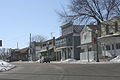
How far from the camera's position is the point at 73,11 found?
58438mm

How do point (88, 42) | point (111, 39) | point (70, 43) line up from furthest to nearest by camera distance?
1. point (70, 43)
2. point (88, 42)
3. point (111, 39)

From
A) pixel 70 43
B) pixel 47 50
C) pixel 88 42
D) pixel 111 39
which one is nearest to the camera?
pixel 111 39

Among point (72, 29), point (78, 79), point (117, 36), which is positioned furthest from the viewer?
point (72, 29)

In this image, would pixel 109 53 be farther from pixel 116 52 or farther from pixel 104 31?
pixel 104 31

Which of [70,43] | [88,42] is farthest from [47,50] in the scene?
[88,42]

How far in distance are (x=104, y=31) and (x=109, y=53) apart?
24.1 feet

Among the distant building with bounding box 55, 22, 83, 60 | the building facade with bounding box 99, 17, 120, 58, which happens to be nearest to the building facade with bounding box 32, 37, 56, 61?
the distant building with bounding box 55, 22, 83, 60

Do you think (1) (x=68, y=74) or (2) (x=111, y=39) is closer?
(1) (x=68, y=74)

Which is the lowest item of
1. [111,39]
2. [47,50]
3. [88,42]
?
[47,50]

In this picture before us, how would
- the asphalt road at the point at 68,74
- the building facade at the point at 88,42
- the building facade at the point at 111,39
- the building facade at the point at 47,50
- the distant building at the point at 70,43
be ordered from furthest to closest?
1. the building facade at the point at 47,50
2. the distant building at the point at 70,43
3. the building facade at the point at 88,42
4. the building facade at the point at 111,39
5. the asphalt road at the point at 68,74

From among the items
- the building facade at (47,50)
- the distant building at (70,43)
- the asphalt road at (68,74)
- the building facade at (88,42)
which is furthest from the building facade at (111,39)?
the building facade at (47,50)

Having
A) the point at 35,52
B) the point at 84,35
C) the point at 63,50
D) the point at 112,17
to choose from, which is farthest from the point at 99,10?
the point at 35,52

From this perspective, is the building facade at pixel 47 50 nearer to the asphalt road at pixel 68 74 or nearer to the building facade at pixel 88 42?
the building facade at pixel 88 42

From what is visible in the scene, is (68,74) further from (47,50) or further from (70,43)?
(47,50)
